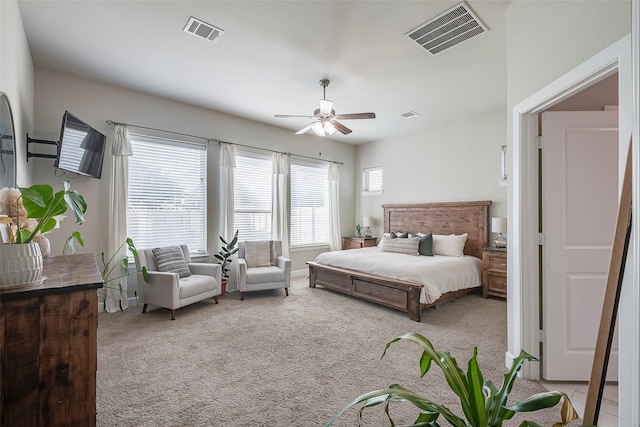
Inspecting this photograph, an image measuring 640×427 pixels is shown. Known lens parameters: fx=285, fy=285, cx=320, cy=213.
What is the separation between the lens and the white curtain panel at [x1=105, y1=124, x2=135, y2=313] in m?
3.74

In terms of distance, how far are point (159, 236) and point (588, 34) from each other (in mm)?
4901

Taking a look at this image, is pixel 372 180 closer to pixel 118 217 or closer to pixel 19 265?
pixel 118 217

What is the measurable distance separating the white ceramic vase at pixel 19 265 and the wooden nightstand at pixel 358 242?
5438 millimetres

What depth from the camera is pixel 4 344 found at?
1028mm

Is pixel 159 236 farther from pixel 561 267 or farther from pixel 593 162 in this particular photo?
pixel 593 162

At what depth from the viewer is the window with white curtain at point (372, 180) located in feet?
21.8

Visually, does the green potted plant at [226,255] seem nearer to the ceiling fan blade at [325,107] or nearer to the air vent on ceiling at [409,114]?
the ceiling fan blade at [325,107]

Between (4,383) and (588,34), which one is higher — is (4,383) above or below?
below

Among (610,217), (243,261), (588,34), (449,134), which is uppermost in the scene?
(449,134)

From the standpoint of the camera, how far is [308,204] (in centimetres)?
616

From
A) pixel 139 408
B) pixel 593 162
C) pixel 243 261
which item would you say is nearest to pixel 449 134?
pixel 593 162

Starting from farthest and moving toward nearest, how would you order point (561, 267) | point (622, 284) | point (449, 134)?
point (449, 134) → point (561, 267) → point (622, 284)

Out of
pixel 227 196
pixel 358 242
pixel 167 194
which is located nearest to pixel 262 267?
pixel 227 196

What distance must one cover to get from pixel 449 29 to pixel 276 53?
1693 mm
